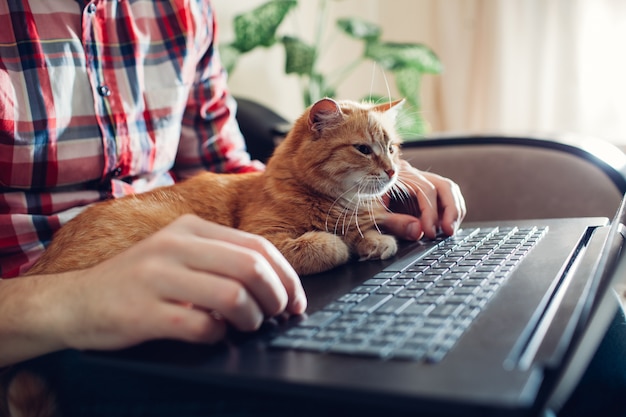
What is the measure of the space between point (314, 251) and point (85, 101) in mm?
490

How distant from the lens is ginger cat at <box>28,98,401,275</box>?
848mm

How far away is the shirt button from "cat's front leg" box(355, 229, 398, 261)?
511 millimetres

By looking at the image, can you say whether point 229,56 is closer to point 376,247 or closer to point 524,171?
point 524,171

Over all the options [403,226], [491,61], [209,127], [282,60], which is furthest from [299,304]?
[491,61]

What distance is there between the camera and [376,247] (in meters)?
0.85

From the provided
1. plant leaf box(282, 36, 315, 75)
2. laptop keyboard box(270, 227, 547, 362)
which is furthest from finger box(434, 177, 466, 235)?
plant leaf box(282, 36, 315, 75)

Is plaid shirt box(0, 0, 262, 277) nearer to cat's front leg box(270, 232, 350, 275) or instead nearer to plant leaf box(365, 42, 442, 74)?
cat's front leg box(270, 232, 350, 275)

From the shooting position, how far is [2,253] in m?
0.90

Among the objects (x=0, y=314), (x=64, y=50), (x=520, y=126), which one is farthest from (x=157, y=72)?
(x=520, y=126)

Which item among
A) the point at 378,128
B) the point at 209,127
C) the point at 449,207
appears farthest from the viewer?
the point at 209,127

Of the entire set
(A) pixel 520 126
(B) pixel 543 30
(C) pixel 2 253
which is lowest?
(A) pixel 520 126

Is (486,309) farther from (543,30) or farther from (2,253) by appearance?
(543,30)

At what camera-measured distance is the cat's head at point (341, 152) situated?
996 mm

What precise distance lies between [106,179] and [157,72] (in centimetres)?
24
